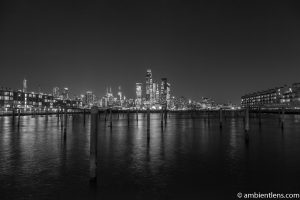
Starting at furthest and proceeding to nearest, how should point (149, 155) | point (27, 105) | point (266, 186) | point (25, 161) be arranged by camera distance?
1. point (27, 105)
2. point (149, 155)
3. point (25, 161)
4. point (266, 186)

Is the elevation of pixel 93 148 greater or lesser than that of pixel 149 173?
greater

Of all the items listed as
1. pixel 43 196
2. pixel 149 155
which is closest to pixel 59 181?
pixel 43 196

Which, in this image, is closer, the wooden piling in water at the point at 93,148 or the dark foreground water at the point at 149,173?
the dark foreground water at the point at 149,173

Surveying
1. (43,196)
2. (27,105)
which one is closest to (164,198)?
(43,196)

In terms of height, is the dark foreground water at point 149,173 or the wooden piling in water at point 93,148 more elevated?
the wooden piling in water at point 93,148

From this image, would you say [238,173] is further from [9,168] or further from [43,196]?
[9,168]

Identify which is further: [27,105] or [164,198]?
[27,105]

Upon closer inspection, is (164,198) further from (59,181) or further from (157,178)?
(59,181)

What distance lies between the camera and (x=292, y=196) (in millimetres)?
9883

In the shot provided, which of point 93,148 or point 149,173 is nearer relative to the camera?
point 93,148

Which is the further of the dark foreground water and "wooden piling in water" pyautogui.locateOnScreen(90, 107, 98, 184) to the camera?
"wooden piling in water" pyautogui.locateOnScreen(90, 107, 98, 184)

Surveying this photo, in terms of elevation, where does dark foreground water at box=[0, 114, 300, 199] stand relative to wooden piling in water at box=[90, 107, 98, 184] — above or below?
below

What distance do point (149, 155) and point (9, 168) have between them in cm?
827

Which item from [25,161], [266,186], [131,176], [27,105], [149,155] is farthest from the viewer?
[27,105]
